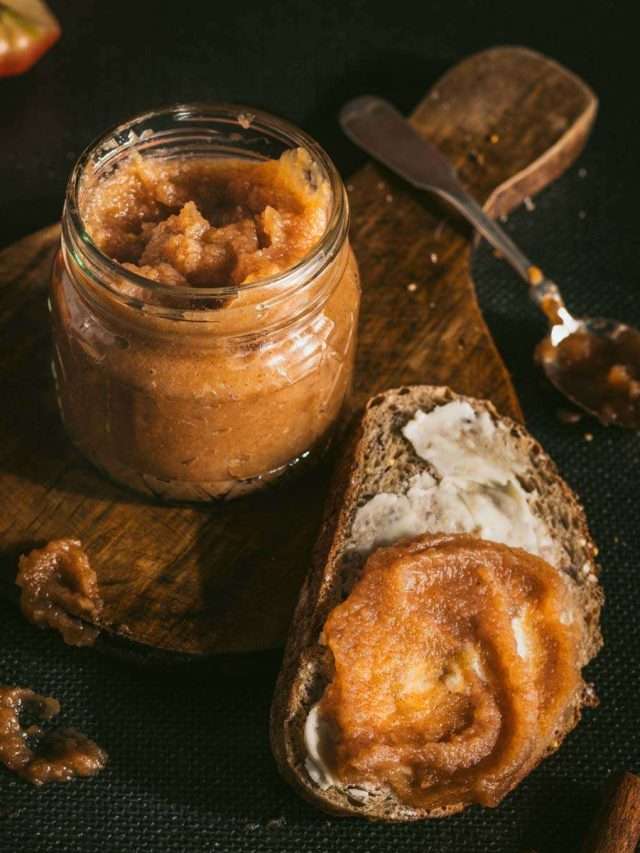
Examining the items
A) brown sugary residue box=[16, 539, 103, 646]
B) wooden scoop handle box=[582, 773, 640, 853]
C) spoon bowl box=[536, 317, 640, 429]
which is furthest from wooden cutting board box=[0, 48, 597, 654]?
wooden scoop handle box=[582, 773, 640, 853]

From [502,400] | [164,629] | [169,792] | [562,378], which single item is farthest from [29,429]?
[562,378]

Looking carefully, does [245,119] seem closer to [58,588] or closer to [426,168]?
[426,168]

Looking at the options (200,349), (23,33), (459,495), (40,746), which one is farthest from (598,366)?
(23,33)

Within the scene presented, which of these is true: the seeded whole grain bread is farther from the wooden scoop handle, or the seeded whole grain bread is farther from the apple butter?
the wooden scoop handle

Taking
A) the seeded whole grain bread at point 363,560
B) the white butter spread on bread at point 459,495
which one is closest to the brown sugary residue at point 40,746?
the seeded whole grain bread at point 363,560

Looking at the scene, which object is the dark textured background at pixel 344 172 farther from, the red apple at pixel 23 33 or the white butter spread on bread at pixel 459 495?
the white butter spread on bread at pixel 459 495
